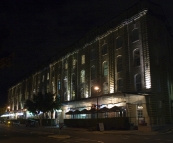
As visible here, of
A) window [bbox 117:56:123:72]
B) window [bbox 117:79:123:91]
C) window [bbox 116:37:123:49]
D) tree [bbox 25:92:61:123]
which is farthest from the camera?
tree [bbox 25:92:61:123]

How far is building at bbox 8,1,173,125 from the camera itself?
35.6 metres

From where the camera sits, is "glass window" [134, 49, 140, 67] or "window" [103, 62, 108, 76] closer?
"glass window" [134, 49, 140, 67]

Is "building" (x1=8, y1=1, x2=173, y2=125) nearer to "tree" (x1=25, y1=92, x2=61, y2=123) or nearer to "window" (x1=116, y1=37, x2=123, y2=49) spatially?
"window" (x1=116, y1=37, x2=123, y2=49)

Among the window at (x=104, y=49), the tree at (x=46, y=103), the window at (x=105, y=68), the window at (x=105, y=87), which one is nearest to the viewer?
the window at (x=105, y=87)

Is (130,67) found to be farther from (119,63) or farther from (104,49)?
(104,49)

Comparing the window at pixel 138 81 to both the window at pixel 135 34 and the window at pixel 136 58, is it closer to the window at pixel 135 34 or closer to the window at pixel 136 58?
the window at pixel 136 58

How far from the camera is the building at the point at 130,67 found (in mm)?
35594

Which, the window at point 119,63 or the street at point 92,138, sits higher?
the window at point 119,63

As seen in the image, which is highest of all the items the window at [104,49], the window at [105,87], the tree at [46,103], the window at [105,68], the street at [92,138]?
the window at [104,49]

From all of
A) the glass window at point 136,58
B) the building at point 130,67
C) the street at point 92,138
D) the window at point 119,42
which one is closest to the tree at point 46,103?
the building at point 130,67

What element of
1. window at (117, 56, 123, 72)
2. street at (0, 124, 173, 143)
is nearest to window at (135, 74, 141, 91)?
window at (117, 56, 123, 72)

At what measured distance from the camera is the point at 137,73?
3775 cm

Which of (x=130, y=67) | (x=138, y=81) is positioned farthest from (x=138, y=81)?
(x=130, y=67)

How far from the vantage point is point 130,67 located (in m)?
39.2
